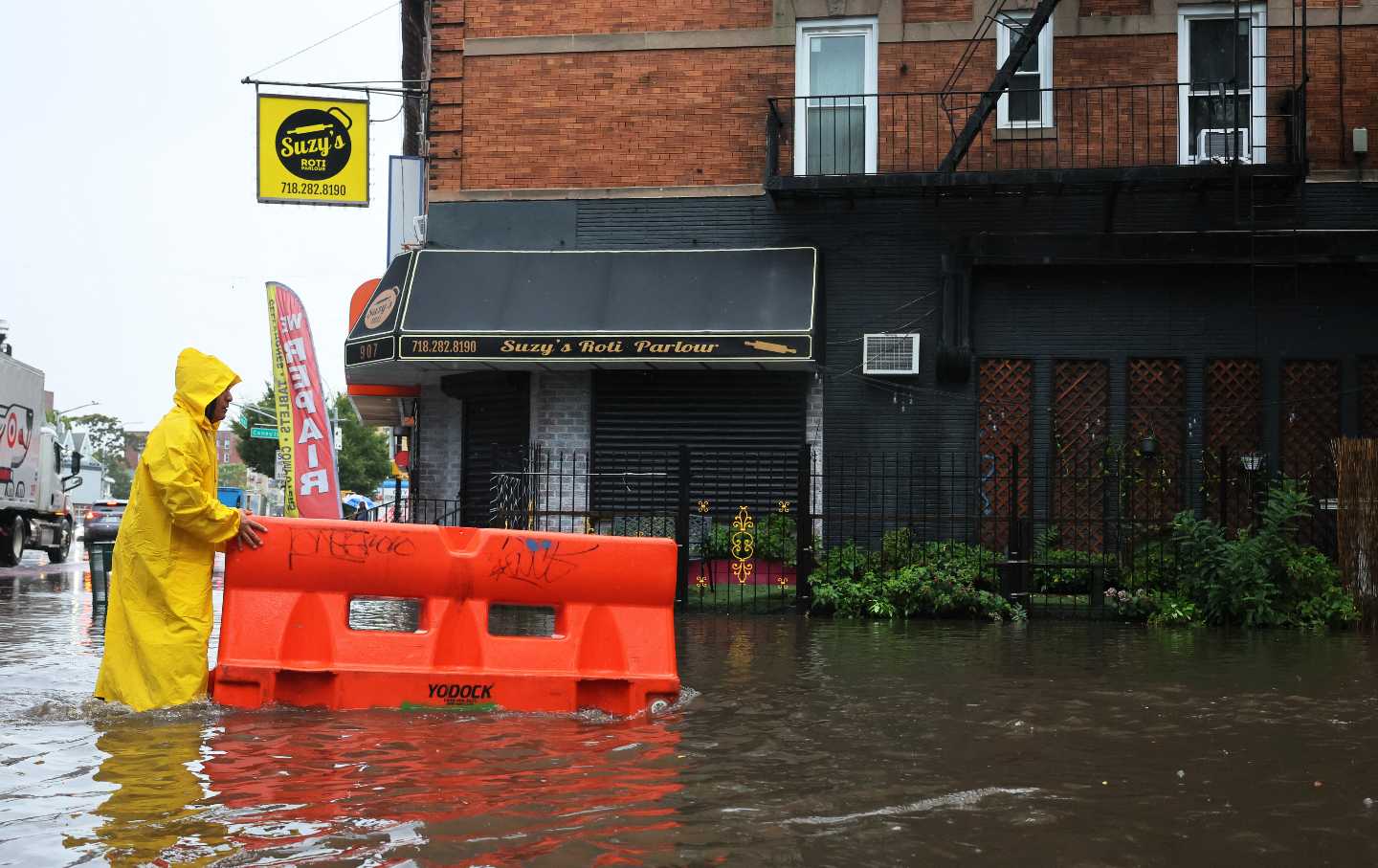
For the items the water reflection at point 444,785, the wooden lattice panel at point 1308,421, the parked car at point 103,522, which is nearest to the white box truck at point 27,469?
the parked car at point 103,522

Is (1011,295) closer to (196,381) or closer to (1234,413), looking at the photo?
(1234,413)

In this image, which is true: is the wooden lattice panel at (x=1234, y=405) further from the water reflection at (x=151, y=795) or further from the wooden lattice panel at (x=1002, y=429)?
the water reflection at (x=151, y=795)

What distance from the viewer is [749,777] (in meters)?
Answer: 6.01

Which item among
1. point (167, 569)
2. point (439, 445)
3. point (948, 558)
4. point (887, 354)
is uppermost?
point (887, 354)

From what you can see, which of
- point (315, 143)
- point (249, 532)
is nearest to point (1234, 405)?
point (315, 143)

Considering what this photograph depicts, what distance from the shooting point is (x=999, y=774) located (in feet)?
20.0

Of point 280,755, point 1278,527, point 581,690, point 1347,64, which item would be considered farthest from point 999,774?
point 1347,64

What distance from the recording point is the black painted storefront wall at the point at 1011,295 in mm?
16781

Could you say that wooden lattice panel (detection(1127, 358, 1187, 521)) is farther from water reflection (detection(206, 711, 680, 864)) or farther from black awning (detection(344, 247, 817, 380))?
water reflection (detection(206, 711, 680, 864))

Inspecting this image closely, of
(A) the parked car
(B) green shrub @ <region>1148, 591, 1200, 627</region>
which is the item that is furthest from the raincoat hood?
(A) the parked car

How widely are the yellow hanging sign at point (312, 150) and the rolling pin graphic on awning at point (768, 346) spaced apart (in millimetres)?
5967

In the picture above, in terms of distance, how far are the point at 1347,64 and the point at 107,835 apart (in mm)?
16495

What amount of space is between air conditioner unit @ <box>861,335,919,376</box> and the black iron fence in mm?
1076

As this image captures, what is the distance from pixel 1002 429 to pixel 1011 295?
5.42 ft
